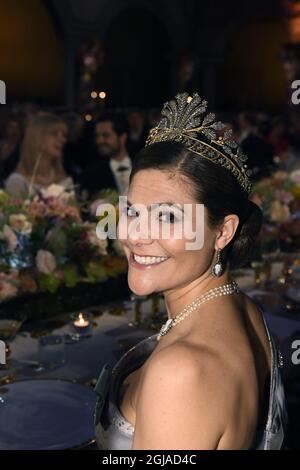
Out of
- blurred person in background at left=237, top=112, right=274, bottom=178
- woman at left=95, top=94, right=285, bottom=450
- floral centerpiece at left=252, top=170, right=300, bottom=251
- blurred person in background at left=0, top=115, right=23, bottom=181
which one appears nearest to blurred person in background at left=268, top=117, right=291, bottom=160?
blurred person in background at left=237, top=112, right=274, bottom=178

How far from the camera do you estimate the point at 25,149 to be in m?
5.08

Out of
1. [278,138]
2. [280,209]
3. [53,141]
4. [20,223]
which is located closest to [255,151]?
[53,141]

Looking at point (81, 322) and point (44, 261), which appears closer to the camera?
point (81, 322)

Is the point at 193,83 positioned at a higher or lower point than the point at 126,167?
higher

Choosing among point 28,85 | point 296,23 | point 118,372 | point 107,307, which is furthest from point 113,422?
point 296,23

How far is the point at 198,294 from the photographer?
1484 mm

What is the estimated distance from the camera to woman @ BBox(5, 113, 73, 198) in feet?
16.4

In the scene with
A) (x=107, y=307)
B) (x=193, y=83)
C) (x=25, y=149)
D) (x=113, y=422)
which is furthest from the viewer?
(x=193, y=83)

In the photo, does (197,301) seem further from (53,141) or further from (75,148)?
(75,148)

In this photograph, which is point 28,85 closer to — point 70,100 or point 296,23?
point 70,100

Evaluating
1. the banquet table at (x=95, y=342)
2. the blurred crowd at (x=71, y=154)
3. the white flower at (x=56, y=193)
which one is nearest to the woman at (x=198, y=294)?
the banquet table at (x=95, y=342)

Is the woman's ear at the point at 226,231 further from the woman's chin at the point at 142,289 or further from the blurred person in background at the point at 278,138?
the blurred person in background at the point at 278,138

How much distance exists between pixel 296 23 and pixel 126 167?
14288mm

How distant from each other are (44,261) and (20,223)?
0.68ft
